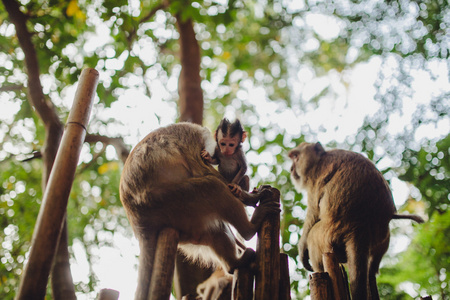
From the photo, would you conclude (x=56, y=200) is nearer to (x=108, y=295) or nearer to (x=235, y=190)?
(x=108, y=295)

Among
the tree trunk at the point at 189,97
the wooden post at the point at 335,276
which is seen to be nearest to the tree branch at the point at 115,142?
the tree trunk at the point at 189,97

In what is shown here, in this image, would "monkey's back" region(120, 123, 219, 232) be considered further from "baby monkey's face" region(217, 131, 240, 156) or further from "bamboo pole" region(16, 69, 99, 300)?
"bamboo pole" region(16, 69, 99, 300)

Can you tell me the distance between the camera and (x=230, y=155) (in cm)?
379

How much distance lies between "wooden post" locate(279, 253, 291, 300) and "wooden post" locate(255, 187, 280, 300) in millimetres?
154

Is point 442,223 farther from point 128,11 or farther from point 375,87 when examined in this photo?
point 128,11

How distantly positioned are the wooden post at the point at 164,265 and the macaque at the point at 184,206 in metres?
0.09

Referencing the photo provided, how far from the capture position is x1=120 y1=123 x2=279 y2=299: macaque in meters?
3.03

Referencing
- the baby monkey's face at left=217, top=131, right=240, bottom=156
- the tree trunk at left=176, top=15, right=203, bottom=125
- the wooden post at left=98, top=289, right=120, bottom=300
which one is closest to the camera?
the wooden post at left=98, top=289, right=120, bottom=300

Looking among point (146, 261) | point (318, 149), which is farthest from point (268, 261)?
point (318, 149)

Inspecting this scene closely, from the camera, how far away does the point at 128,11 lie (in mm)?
5641

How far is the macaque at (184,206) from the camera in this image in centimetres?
303

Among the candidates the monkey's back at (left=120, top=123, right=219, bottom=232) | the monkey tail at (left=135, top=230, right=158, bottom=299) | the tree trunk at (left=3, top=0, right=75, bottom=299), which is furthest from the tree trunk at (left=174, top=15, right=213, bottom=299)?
the tree trunk at (left=3, top=0, right=75, bottom=299)

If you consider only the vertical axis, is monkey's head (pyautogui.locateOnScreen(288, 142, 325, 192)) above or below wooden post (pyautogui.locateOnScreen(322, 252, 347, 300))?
above

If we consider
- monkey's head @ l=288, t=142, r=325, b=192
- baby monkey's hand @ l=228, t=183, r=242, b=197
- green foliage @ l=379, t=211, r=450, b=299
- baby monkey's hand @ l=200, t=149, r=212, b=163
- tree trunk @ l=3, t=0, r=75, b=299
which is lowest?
green foliage @ l=379, t=211, r=450, b=299
